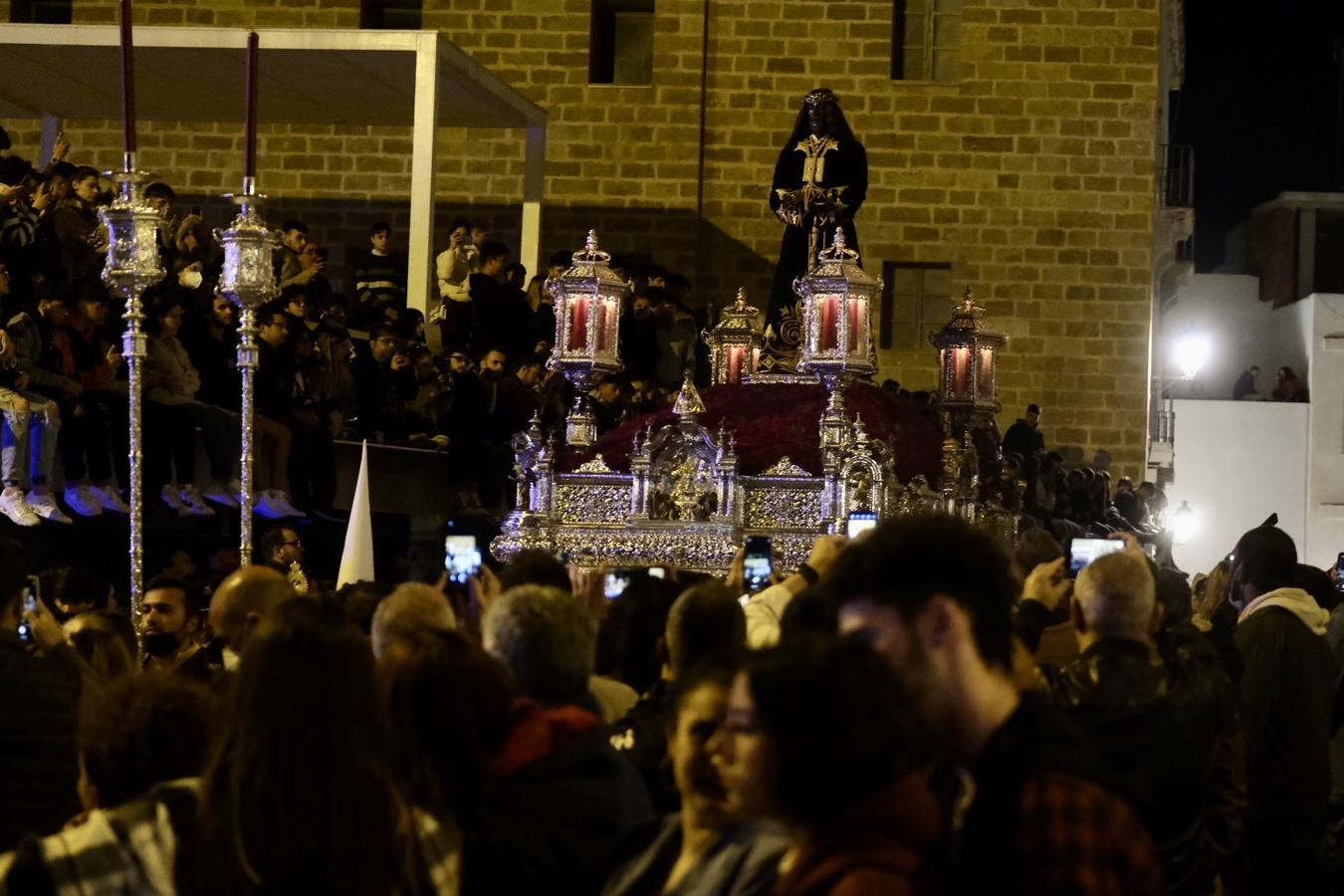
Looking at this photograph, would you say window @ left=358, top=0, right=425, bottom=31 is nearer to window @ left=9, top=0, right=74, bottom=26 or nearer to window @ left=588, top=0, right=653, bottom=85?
window @ left=588, top=0, right=653, bottom=85

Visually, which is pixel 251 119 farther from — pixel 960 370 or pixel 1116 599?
pixel 960 370

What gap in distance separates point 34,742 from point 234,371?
29.4ft

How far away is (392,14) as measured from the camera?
2492 cm

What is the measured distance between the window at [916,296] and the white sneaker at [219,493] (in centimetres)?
1274

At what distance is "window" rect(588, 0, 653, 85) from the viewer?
2473 cm

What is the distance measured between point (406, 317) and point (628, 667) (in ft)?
34.7

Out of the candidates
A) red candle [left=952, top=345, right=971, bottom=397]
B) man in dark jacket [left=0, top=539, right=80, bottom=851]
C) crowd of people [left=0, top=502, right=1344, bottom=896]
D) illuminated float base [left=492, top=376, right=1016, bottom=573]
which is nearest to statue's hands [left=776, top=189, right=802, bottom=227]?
red candle [left=952, top=345, right=971, bottom=397]

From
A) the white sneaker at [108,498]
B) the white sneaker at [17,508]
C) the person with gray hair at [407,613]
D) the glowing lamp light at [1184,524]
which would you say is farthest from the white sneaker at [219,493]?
the glowing lamp light at [1184,524]

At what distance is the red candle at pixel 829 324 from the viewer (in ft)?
41.7

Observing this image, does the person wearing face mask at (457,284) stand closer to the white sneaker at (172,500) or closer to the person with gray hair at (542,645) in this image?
the white sneaker at (172,500)

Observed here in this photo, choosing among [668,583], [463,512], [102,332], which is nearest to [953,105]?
[463,512]

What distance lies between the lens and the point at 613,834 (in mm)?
3807

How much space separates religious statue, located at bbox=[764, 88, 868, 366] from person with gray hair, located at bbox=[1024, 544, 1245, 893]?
31.4ft

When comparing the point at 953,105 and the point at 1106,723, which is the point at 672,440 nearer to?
the point at 1106,723
